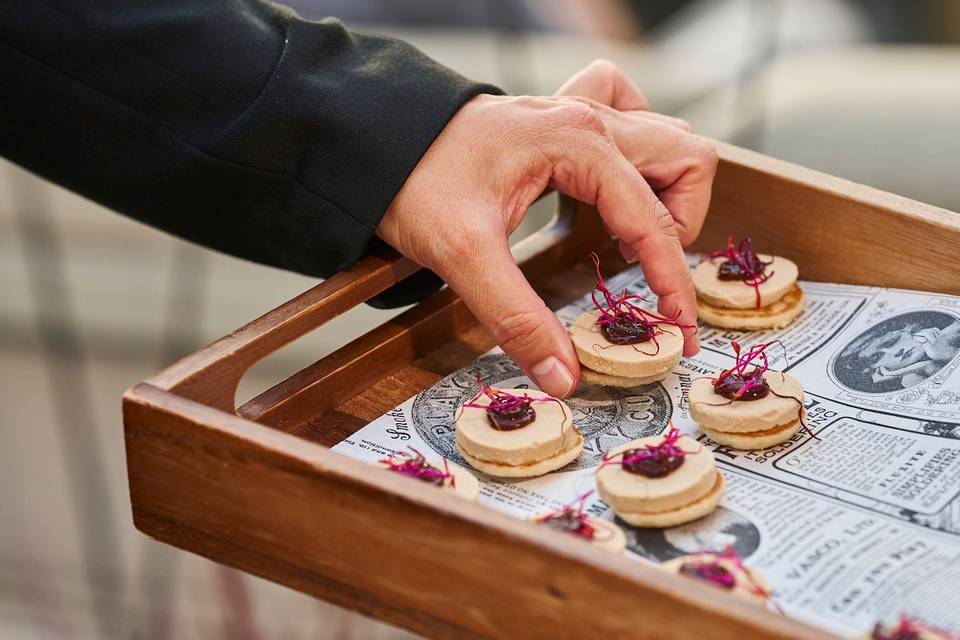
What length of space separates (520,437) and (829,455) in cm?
18

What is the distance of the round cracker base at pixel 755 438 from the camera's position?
742mm

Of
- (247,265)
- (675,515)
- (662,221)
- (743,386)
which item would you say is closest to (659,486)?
(675,515)

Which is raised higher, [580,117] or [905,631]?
[580,117]

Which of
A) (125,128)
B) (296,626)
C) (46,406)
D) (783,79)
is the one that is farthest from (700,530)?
(46,406)

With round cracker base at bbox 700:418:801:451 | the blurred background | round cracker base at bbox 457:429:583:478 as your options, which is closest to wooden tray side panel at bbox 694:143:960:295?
round cracker base at bbox 700:418:801:451

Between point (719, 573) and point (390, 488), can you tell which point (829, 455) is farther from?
point (390, 488)

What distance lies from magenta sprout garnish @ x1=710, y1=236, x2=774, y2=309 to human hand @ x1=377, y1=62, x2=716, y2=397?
81mm

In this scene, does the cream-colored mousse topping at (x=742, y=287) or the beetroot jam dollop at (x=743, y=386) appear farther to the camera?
the cream-colored mousse topping at (x=742, y=287)

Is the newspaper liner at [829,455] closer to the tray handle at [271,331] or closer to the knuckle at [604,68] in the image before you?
the tray handle at [271,331]

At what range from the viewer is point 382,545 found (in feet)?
1.94

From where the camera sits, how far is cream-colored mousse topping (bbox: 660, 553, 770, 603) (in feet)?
1.96

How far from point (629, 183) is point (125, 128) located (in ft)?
1.13

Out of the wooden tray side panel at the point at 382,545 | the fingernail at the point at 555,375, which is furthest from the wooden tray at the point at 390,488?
the fingernail at the point at 555,375

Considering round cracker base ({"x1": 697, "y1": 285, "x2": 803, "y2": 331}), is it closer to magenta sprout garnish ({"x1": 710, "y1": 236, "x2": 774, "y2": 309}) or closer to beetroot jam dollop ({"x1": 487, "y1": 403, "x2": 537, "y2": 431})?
magenta sprout garnish ({"x1": 710, "y1": 236, "x2": 774, "y2": 309})
